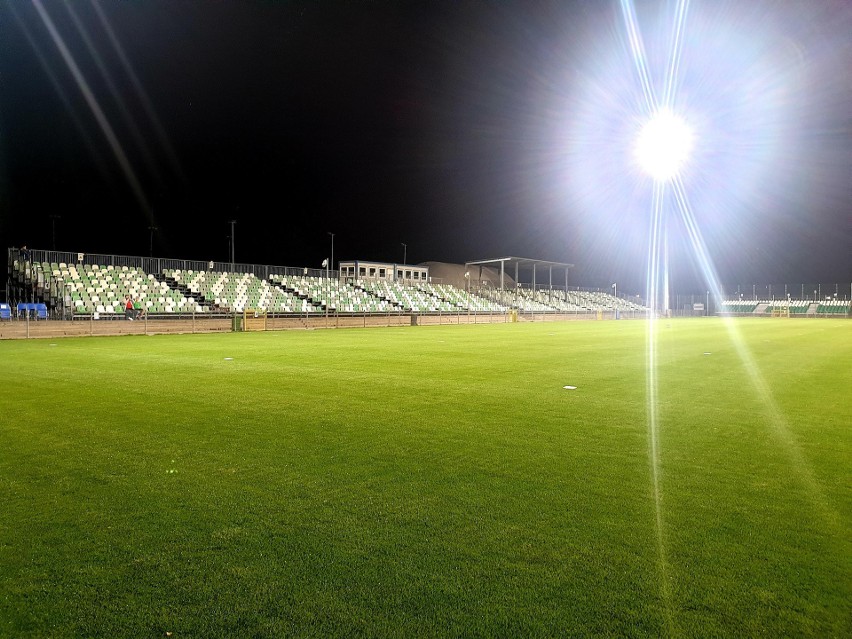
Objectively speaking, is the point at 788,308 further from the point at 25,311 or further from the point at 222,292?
the point at 25,311

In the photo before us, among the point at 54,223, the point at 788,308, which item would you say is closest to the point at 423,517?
the point at 54,223

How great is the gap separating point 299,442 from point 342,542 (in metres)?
2.67

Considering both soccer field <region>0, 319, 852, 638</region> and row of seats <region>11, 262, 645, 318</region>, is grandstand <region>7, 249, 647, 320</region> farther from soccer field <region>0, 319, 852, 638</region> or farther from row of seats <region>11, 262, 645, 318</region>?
soccer field <region>0, 319, 852, 638</region>

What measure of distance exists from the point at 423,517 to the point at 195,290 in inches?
1540

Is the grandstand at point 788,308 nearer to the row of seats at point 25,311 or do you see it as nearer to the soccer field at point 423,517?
the row of seats at point 25,311

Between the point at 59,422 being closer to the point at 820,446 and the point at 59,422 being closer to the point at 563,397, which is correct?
the point at 563,397

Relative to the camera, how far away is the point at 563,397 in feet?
28.8

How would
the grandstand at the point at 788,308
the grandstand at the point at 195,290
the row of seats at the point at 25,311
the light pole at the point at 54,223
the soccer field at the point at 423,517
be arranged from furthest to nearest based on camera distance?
the grandstand at the point at 788,308 → the light pole at the point at 54,223 → the grandstand at the point at 195,290 → the row of seats at the point at 25,311 → the soccer field at the point at 423,517

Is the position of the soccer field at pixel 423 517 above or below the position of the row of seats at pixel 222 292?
below

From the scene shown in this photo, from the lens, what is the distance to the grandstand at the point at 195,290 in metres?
32.0

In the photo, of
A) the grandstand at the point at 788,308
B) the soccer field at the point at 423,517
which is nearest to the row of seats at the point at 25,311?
the soccer field at the point at 423,517

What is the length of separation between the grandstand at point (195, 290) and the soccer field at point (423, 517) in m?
25.0

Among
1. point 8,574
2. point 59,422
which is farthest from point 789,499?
point 59,422

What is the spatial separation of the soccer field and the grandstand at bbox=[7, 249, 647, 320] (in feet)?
81.9
